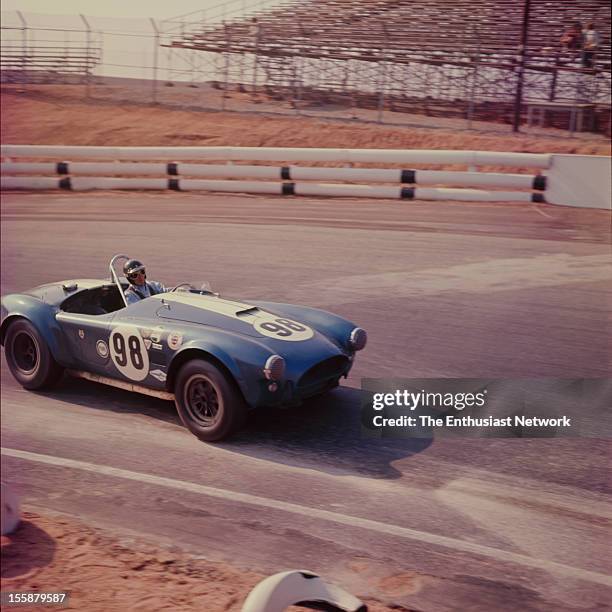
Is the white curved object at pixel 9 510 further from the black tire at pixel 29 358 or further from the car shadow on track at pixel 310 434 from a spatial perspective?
the black tire at pixel 29 358

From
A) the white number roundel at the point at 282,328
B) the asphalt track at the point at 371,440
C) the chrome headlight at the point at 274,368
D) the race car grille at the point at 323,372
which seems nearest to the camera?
the asphalt track at the point at 371,440

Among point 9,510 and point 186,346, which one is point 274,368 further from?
point 9,510

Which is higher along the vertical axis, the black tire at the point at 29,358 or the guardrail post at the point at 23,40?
the guardrail post at the point at 23,40

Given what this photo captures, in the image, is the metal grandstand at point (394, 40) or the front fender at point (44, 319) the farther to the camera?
the front fender at point (44, 319)

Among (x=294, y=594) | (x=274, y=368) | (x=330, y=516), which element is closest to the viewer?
(x=294, y=594)

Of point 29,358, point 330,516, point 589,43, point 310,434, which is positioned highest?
point 589,43

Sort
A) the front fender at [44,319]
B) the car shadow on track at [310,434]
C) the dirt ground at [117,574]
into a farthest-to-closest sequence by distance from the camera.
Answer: the front fender at [44,319]
the car shadow on track at [310,434]
the dirt ground at [117,574]

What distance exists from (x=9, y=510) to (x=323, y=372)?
2042 mm

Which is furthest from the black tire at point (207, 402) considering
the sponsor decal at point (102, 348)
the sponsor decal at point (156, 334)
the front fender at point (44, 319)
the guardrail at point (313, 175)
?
the guardrail at point (313, 175)

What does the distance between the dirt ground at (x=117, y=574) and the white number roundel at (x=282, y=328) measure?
5.14 feet

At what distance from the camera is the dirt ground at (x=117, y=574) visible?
3.86m

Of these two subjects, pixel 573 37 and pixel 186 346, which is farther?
pixel 573 37

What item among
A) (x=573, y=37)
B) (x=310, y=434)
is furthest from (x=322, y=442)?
(x=573, y=37)

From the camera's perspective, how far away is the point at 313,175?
406 inches
